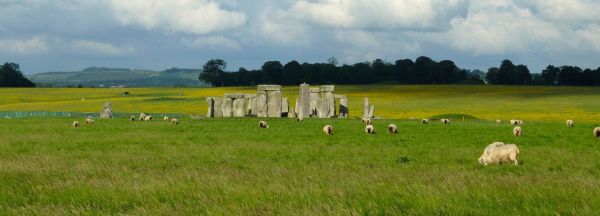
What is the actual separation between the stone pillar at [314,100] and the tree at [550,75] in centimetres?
10912

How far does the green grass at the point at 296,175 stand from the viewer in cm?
1045

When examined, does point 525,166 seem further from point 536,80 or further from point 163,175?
point 536,80

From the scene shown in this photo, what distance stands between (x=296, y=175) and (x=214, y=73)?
167 meters

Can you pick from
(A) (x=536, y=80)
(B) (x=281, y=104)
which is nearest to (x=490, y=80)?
(A) (x=536, y=80)

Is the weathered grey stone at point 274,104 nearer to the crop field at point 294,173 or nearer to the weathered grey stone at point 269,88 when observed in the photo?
the weathered grey stone at point 269,88

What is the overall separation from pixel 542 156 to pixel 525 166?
2967mm

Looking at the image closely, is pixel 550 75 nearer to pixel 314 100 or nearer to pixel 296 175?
pixel 314 100

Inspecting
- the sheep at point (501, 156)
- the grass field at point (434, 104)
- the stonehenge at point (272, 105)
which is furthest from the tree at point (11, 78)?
the sheep at point (501, 156)

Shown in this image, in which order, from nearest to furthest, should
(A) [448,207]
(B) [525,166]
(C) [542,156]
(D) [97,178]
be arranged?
(A) [448,207] < (D) [97,178] < (B) [525,166] < (C) [542,156]

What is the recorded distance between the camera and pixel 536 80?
15950cm

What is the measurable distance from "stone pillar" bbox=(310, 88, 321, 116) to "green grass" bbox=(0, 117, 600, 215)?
27201mm

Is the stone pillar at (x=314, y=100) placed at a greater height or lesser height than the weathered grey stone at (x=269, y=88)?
lesser

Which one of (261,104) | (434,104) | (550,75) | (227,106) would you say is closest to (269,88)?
(261,104)

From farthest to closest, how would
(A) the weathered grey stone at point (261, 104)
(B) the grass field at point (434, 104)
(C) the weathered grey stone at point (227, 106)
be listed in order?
(B) the grass field at point (434, 104), (A) the weathered grey stone at point (261, 104), (C) the weathered grey stone at point (227, 106)
